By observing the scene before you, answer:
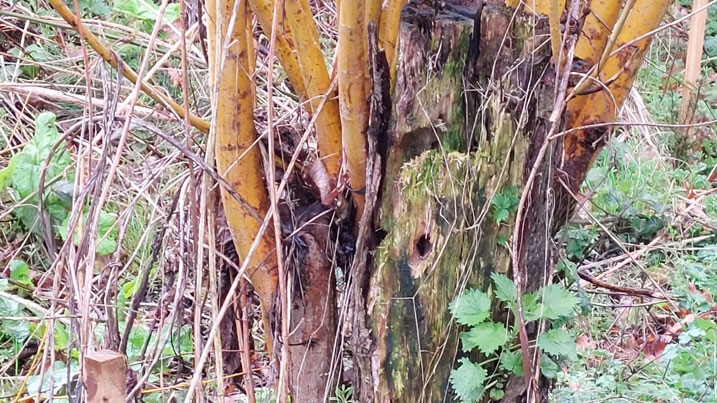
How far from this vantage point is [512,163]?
1.75 metres

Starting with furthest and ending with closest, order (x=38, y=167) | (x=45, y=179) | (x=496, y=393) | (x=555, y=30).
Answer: (x=38, y=167), (x=45, y=179), (x=496, y=393), (x=555, y=30)

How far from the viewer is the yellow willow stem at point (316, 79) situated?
1.75 metres

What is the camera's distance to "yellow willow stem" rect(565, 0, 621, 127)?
180 cm

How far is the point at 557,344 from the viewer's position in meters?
1.69

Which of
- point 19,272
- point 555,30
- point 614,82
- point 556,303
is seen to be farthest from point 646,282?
point 19,272

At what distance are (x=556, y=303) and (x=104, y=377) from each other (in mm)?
1009

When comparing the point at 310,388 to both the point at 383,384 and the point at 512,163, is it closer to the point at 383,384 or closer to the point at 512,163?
the point at 383,384

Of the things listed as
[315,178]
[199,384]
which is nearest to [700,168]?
[315,178]

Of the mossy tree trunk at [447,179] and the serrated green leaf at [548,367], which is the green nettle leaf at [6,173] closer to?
the mossy tree trunk at [447,179]

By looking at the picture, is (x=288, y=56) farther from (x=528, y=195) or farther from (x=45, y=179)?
(x=45, y=179)

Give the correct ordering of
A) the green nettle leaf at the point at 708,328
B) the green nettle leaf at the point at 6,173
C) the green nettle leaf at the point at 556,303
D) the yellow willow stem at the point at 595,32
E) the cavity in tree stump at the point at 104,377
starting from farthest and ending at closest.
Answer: the green nettle leaf at the point at 6,173 → the green nettle leaf at the point at 708,328 → the yellow willow stem at the point at 595,32 → the green nettle leaf at the point at 556,303 → the cavity in tree stump at the point at 104,377

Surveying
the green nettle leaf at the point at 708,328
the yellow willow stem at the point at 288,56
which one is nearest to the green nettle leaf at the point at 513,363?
the yellow willow stem at the point at 288,56

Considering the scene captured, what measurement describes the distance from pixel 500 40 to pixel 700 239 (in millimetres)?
2483

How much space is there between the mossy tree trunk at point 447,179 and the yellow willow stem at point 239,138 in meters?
0.32
